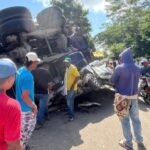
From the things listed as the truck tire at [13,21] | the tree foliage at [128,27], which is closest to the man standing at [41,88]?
the truck tire at [13,21]

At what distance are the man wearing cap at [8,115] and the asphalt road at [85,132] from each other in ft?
12.9

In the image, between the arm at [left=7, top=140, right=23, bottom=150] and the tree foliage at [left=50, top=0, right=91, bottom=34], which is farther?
the tree foliage at [left=50, top=0, right=91, bottom=34]

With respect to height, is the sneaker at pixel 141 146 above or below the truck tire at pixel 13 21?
below

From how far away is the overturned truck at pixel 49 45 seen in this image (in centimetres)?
977

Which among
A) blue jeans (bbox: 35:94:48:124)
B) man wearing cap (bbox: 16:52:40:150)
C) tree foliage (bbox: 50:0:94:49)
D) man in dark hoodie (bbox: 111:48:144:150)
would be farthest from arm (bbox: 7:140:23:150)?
tree foliage (bbox: 50:0:94:49)

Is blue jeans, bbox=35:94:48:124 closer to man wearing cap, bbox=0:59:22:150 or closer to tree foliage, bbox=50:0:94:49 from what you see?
man wearing cap, bbox=0:59:22:150

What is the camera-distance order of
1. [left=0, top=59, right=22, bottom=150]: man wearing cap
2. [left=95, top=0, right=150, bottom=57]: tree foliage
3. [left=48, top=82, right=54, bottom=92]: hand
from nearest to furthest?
1. [left=0, top=59, right=22, bottom=150]: man wearing cap
2. [left=48, top=82, right=54, bottom=92]: hand
3. [left=95, top=0, right=150, bottom=57]: tree foliage

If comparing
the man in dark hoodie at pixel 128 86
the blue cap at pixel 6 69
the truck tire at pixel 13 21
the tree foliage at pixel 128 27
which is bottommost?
the tree foliage at pixel 128 27

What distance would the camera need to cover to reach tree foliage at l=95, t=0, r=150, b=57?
26.8 meters

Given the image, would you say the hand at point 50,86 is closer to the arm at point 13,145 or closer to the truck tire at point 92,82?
the truck tire at point 92,82

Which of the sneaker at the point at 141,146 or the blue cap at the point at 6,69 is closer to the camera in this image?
the blue cap at the point at 6,69

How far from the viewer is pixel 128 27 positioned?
33.2 metres

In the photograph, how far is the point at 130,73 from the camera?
6289 millimetres

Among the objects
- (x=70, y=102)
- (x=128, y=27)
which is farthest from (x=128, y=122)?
(x=128, y=27)
